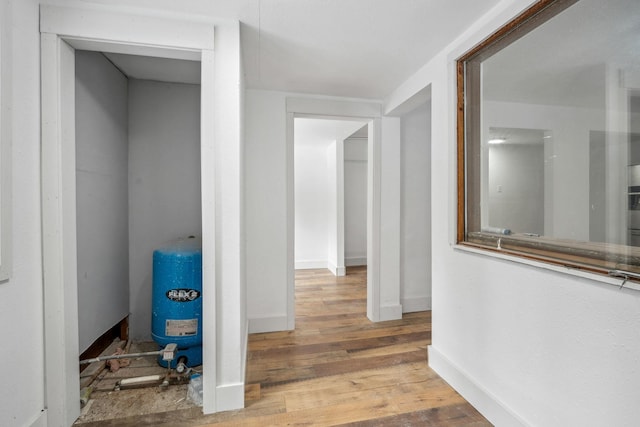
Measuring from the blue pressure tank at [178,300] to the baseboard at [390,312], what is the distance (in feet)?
5.79

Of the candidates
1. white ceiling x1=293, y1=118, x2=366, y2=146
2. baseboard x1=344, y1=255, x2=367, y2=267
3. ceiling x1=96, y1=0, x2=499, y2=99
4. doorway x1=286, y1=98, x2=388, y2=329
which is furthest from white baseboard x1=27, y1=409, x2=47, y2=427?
baseboard x1=344, y1=255, x2=367, y2=267

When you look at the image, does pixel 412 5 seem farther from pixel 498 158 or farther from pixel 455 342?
pixel 455 342

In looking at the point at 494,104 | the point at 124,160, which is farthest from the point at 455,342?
the point at 124,160

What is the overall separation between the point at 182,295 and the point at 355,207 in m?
4.08

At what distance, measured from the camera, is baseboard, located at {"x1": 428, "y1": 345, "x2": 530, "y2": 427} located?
4.82 ft

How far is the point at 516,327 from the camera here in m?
1.43

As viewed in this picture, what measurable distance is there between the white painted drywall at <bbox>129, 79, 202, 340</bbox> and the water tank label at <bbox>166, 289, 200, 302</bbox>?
63 cm

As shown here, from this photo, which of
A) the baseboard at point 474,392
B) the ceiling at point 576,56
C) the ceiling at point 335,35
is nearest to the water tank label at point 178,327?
the baseboard at point 474,392

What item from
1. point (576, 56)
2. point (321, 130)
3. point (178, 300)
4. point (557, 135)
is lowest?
point (178, 300)

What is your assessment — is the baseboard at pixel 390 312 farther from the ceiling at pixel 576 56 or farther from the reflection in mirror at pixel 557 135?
the ceiling at pixel 576 56

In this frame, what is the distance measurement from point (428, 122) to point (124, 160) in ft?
9.78

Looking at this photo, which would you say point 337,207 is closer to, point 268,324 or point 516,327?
point 268,324

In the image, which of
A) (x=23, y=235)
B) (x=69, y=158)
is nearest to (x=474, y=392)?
(x=23, y=235)

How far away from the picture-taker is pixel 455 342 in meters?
1.87
